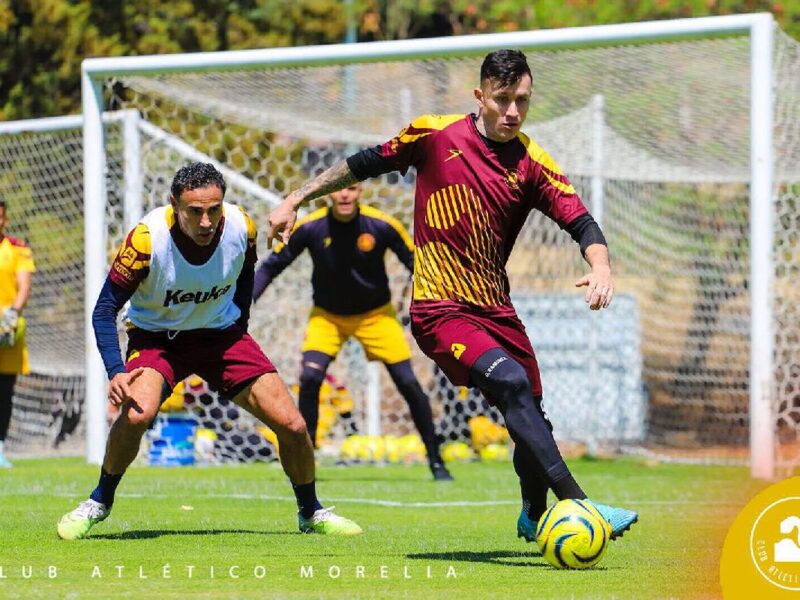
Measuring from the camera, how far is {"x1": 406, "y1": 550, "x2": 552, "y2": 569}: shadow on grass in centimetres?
705

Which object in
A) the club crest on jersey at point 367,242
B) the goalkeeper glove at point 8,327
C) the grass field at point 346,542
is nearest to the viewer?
the grass field at point 346,542

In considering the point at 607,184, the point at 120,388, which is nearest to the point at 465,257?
the point at 120,388

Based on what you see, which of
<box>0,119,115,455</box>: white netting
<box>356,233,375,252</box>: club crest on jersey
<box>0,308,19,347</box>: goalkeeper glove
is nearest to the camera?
<box>356,233,375,252</box>: club crest on jersey

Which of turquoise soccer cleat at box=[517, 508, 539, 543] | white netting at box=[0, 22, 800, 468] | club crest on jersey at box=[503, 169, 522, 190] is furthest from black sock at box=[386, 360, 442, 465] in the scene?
club crest on jersey at box=[503, 169, 522, 190]

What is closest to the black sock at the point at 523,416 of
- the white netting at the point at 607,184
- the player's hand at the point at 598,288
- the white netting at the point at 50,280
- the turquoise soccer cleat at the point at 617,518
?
the turquoise soccer cleat at the point at 617,518

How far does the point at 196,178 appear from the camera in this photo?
7406 mm

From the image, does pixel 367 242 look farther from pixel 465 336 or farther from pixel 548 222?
pixel 465 336

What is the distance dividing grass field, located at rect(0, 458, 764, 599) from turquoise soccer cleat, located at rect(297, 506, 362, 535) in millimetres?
125

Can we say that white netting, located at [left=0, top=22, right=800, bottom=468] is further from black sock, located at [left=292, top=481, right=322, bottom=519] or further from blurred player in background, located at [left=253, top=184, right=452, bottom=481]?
black sock, located at [left=292, top=481, right=322, bottom=519]

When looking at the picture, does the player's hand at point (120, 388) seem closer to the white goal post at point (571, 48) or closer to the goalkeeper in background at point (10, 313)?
the white goal post at point (571, 48)

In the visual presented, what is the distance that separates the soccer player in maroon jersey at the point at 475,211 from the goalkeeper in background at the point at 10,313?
7.28m

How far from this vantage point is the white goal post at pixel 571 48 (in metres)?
12.2

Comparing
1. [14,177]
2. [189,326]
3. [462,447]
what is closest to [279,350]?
[462,447]

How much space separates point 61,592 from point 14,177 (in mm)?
11036
